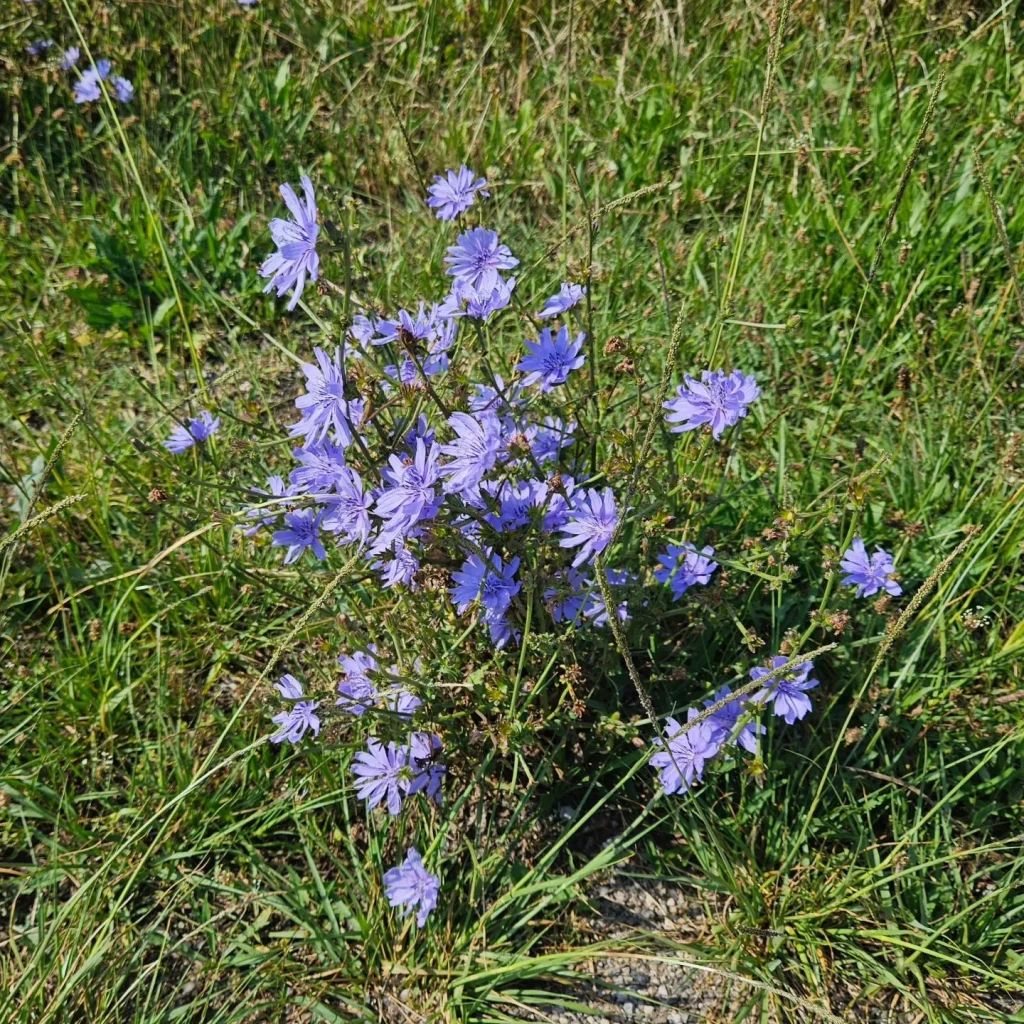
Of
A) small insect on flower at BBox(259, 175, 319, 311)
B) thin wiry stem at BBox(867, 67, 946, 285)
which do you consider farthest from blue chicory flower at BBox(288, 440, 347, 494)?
thin wiry stem at BBox(867, 67, 946, 285)

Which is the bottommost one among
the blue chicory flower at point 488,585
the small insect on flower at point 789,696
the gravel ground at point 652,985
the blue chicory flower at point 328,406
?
the gravel ground at point 652,985

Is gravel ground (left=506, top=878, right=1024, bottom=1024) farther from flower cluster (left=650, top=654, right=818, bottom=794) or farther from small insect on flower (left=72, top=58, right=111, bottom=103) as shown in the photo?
small insect on flower (left=72, top=58, right=111, bottom=103)

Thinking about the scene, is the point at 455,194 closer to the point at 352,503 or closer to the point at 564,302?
the point at 564,302

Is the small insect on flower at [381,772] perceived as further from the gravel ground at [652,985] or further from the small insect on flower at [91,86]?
the small insect on flower at [91,86]

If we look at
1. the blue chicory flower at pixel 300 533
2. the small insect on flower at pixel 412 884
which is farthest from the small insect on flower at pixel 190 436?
the small insect on flower at pixel 412 884

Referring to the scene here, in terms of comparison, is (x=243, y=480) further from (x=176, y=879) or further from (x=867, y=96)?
(x=867, y=96)

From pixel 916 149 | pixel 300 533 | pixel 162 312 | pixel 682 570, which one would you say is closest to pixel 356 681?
pixel 300 533

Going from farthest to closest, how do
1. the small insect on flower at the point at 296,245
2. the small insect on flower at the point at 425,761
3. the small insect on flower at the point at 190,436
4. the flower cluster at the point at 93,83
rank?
the flower cluster at the point at 93,83
the small insect on flower at the point at 190,436
the small insect on flower at the point at 425,761
the small insect on flower at the point at 296,245

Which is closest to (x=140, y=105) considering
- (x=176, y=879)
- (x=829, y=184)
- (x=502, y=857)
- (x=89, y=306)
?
(x=89, y=306)
